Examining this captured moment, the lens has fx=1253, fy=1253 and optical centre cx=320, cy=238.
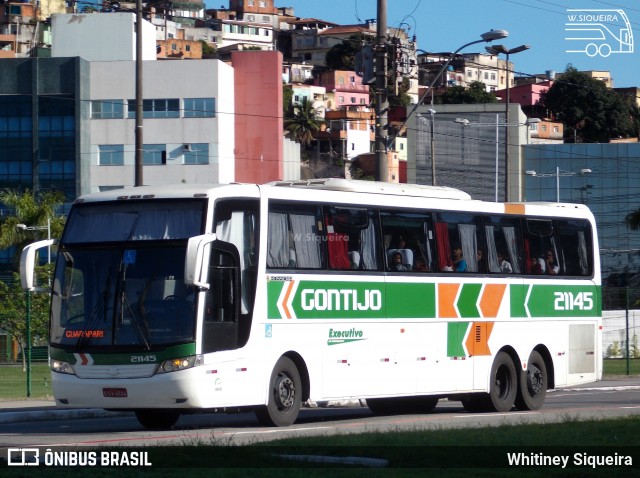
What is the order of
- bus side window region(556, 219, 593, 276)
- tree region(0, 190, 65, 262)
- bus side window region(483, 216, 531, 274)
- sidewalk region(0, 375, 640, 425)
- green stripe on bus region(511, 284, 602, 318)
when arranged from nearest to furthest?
sidewalk region(0, 375, 640, 425), bus side window region(483, 216, 531, 274), green stripe on bus region(511, 284, 602, 318), bus side window region(556, 219, 593, 276), tree region(0, 190, 65, 262)

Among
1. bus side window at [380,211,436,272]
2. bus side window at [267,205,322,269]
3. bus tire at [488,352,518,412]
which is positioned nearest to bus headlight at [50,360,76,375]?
bus side window at [267,205,322,269]

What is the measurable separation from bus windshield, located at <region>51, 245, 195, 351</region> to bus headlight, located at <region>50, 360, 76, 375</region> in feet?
0.90

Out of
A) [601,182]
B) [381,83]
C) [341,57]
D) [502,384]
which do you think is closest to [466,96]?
[341,57]

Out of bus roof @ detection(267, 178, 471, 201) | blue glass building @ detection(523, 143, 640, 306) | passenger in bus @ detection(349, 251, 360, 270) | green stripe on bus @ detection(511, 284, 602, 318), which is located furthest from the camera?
blue glass building @ detection(523, 143, 640, 306)

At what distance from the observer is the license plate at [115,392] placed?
16.9 m

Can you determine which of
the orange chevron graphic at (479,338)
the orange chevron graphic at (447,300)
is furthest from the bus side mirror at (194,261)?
the orange chevron graphic at (479,338)

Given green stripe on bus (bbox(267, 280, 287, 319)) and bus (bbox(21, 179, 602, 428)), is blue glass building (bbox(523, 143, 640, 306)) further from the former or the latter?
green stripe on bus (bbox(267, 280, 287, 319))

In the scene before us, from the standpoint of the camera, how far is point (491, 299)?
2241 centimetres

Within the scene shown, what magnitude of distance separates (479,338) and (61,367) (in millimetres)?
7919

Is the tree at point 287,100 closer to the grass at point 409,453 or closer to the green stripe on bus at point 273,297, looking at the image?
the green stripe on bus at point 273,297

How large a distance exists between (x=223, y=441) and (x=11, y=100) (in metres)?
75.6

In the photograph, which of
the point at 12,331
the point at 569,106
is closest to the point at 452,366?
the point at 12,331

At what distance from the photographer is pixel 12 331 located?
52031mm

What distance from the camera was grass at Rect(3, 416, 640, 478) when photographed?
35.6 feet
